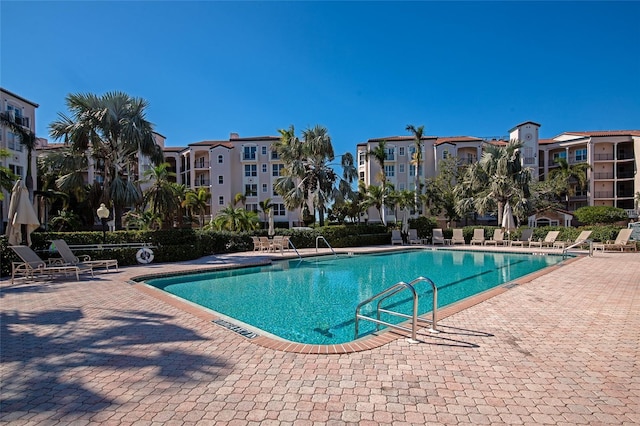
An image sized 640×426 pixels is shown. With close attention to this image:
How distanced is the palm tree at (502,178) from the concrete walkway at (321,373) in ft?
67.1

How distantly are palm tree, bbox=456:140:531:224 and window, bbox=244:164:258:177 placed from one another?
24.4 meters

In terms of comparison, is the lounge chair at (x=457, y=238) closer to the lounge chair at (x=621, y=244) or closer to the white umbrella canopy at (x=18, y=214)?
the lounge chair at (x=621, y=244)

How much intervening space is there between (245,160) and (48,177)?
19021mm

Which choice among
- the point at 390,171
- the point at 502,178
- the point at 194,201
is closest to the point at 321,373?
the point at 502,178

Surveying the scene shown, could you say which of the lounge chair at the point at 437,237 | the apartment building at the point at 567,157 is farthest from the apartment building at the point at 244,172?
the lounge chair at the point at 437,237

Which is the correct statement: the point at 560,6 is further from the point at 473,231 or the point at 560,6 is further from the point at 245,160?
the point at 245,160

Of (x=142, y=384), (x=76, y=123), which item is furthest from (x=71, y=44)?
(x=142, y=384)

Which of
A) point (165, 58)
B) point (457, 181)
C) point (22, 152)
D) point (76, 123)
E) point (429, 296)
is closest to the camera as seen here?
point (429, 296)

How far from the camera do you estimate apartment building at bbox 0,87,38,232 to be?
26.2 metres

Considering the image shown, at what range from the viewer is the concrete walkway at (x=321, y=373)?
2.98m

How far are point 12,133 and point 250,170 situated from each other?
21.8 metres

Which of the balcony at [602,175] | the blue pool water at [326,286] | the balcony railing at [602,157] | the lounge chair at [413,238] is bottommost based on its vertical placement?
the blue pool water at [326,286]

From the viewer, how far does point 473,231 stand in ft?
85.1

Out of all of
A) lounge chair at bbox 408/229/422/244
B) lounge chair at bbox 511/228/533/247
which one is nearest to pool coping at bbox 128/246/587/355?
lounge chair at bbox 511/228/533/247
